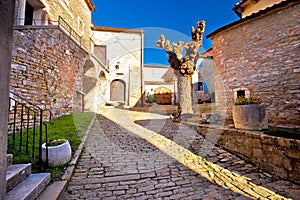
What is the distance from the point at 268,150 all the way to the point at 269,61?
5428 mm

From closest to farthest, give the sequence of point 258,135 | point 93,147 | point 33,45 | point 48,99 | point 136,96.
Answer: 1. point 258,135
2. point 93,147
3. point 33,45
4. point 48,99
5. point 136,96

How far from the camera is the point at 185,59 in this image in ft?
22.4

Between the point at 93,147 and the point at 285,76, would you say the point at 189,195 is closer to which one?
the point at 93,147

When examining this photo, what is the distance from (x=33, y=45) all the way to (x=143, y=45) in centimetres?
1197

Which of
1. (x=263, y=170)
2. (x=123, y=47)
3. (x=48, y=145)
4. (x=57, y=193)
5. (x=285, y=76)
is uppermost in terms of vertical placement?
(x=123, y=47)

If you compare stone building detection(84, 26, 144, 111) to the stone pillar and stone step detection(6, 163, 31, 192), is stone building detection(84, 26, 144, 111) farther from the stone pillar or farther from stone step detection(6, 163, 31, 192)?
the stone pillar

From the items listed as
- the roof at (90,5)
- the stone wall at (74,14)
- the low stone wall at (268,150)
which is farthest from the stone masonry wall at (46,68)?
the roof at (90,5)

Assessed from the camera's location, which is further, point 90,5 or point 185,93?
point 90,5

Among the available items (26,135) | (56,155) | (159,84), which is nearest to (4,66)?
(56,155)

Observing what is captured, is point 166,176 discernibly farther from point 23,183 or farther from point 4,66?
point 4,66

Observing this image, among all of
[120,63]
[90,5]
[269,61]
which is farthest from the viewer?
[120,63]

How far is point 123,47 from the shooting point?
1533cm

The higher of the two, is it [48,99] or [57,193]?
[48,99]

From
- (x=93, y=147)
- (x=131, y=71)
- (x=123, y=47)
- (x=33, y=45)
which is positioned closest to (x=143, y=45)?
(x=123, y=47)
